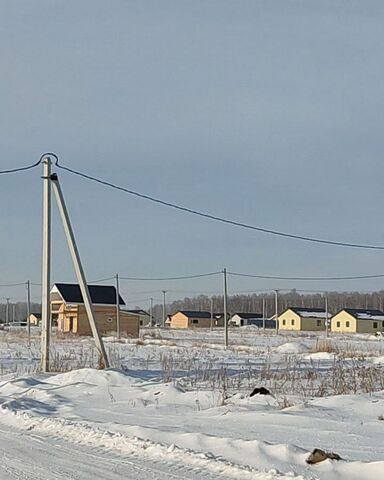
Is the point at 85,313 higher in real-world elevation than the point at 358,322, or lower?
higher

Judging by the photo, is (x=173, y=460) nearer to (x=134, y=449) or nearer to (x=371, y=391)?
(x=134, y=449)

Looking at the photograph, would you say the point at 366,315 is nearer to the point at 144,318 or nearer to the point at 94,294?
the point at 144,318

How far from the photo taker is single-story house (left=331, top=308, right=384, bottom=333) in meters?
101

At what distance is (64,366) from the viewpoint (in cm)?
1783

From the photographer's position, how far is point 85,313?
55.6m

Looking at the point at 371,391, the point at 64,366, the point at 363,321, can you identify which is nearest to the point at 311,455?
the point at 371,391

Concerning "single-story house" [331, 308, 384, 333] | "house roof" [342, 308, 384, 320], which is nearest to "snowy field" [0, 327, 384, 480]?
"single-story house" [331, 308, 384, 333]

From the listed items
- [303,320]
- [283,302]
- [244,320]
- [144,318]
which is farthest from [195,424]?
[283,302]

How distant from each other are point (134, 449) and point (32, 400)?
4.98 meters

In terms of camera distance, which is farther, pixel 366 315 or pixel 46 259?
pixel 366 315

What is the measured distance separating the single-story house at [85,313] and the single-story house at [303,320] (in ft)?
177

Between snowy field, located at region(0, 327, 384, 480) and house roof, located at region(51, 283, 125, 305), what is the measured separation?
143 feet

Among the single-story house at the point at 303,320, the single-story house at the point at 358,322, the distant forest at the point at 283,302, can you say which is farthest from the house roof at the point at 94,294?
the distant forest at the point at 283,302

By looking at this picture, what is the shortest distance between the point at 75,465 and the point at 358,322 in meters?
97.5
